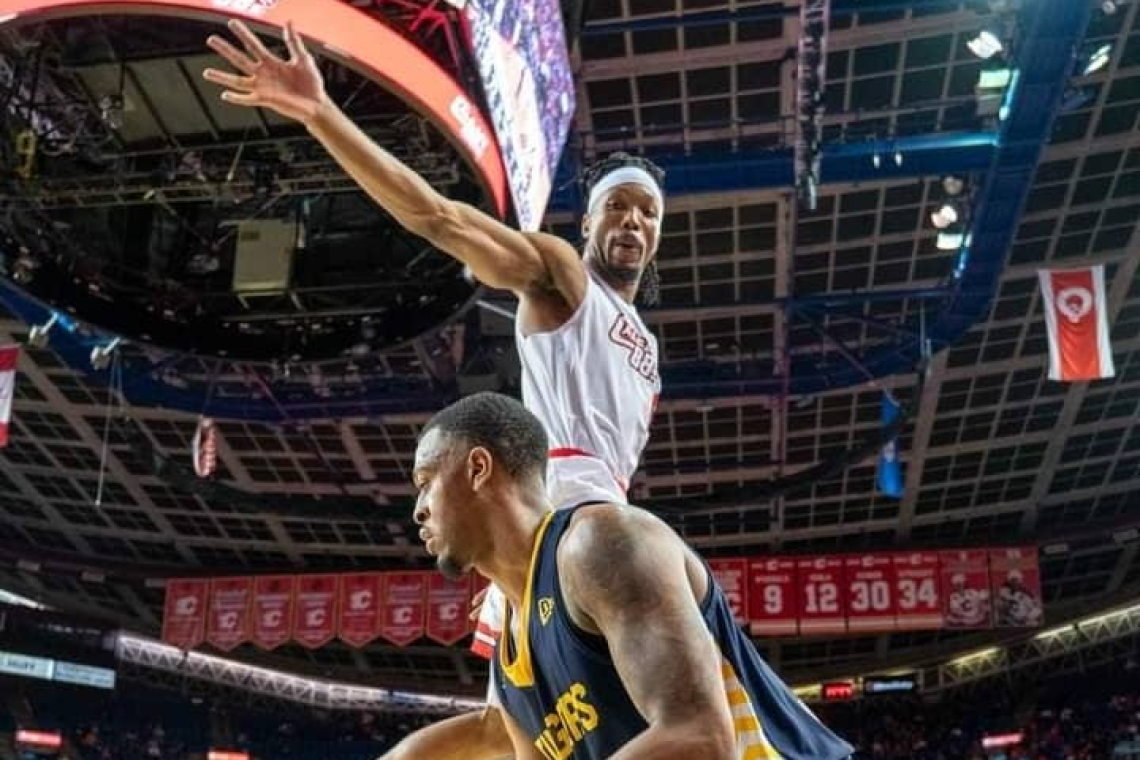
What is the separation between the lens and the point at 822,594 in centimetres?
2066

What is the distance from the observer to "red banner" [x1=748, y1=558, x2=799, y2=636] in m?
20.4

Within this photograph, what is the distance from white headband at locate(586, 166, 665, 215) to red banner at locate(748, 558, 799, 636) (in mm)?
17702

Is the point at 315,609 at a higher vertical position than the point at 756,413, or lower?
lower

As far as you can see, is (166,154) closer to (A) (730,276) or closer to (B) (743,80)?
(B) (743,80)

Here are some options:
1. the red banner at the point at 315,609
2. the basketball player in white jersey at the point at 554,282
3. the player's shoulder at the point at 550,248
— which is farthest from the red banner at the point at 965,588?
the player's shoulder at the point at 550,248

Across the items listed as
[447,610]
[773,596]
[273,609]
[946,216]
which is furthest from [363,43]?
[273,609]

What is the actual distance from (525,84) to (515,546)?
22.5 ft

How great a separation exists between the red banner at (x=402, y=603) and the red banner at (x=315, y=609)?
1.01 meters

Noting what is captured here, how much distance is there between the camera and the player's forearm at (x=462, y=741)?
2.96 metres

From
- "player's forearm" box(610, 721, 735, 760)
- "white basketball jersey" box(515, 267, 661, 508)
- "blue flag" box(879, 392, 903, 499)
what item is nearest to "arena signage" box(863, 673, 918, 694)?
"blue flag" box(879, 392, 903, 499)

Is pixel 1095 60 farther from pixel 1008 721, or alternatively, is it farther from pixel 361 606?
pixel 1008 721

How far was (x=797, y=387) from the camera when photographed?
18359 mm

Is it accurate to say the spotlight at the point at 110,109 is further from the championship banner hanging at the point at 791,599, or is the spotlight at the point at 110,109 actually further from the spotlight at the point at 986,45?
the championship banner hanging at the point at 791,599

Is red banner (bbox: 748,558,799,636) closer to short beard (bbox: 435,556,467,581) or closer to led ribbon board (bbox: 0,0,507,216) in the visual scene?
led ribbon board (bbox: 0,0,507,216)
